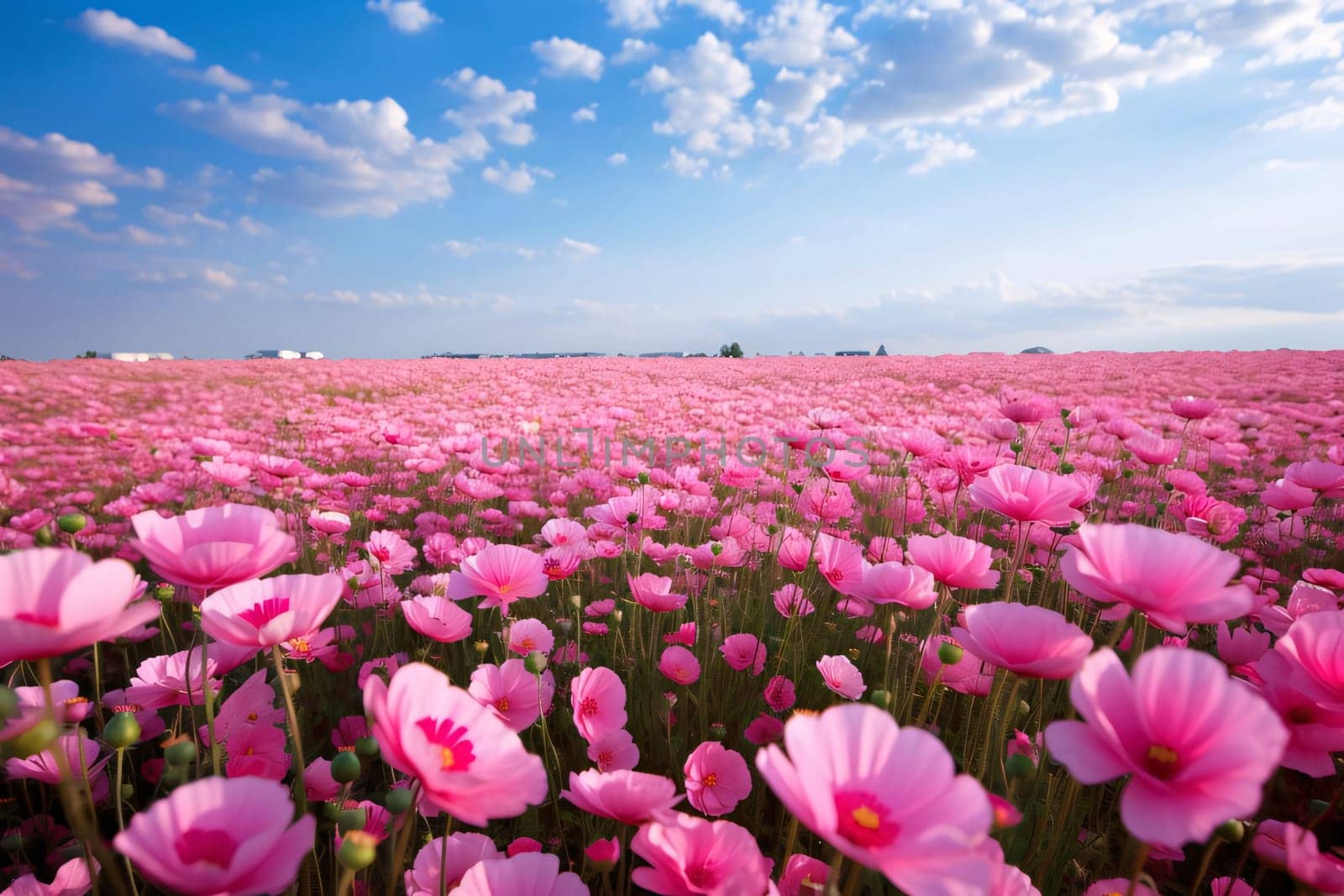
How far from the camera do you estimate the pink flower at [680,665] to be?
1.50 meters

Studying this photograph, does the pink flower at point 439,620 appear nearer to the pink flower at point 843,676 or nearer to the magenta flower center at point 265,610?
the magenta flower center at point 265,610

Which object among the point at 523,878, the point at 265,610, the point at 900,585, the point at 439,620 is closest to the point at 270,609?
the point at 265,610

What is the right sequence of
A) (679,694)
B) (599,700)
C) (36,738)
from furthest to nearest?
1. (679,694)
2. (599,700)
3. (36,738)

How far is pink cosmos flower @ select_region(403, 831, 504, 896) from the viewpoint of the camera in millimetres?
913

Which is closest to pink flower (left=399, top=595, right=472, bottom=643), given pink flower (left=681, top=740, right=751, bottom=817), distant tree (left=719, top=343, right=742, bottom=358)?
pink flower (left=681, top=740, right=751, bottom=817)

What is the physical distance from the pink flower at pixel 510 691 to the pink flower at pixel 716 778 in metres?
0.31

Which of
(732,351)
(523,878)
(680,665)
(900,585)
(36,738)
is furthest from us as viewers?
(732,351)

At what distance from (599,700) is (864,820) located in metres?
0.72

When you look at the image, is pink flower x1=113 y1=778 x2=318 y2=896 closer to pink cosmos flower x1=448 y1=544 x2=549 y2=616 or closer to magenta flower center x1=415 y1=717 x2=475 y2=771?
magenta flower center x1=415 y1=717 x2=475 y2=771

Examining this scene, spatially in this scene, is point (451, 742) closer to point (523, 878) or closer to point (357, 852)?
point (357, 852)

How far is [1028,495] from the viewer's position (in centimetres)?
123

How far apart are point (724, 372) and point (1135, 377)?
9.53 metres

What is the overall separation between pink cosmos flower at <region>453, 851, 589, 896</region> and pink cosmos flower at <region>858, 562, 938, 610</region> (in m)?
0.67

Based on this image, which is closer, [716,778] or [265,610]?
[265,610]
